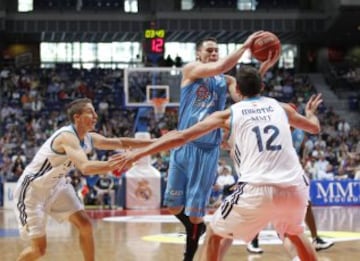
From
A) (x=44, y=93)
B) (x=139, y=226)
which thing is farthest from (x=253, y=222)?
(x=44, y=93)

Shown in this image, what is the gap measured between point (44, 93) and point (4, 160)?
5973 millimetres

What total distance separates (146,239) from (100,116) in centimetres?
1354

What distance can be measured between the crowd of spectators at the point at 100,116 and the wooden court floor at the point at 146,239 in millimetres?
4635

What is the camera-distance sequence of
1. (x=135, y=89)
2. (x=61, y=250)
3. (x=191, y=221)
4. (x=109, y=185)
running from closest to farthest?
(x=191, y=221), (x=61, y=250), (x=109, y=185), (x=135, y=89)

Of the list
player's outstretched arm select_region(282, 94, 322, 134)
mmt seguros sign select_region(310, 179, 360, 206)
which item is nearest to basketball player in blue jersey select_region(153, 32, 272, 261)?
player's outstretched arm select_region(282, 94, 322, 134)

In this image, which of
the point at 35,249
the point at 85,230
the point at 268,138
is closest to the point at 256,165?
the point at 268,138

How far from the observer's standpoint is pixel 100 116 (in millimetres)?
23875

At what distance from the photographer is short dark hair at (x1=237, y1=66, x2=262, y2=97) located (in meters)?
5.13

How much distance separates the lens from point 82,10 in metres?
28.1

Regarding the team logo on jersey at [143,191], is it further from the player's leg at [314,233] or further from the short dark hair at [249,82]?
the short dark hair at [249,82]

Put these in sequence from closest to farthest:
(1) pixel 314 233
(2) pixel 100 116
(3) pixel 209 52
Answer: (3) pixel 209 52, (1) pixel 314 233, (2) pixel 100 116

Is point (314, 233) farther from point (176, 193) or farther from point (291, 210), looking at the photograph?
point (291, 210)

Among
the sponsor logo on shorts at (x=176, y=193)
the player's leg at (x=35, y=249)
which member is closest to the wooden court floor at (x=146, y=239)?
the sponsor logo on shorts at (x=176, y=193)

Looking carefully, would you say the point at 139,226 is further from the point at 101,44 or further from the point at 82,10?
the point at 101,44
